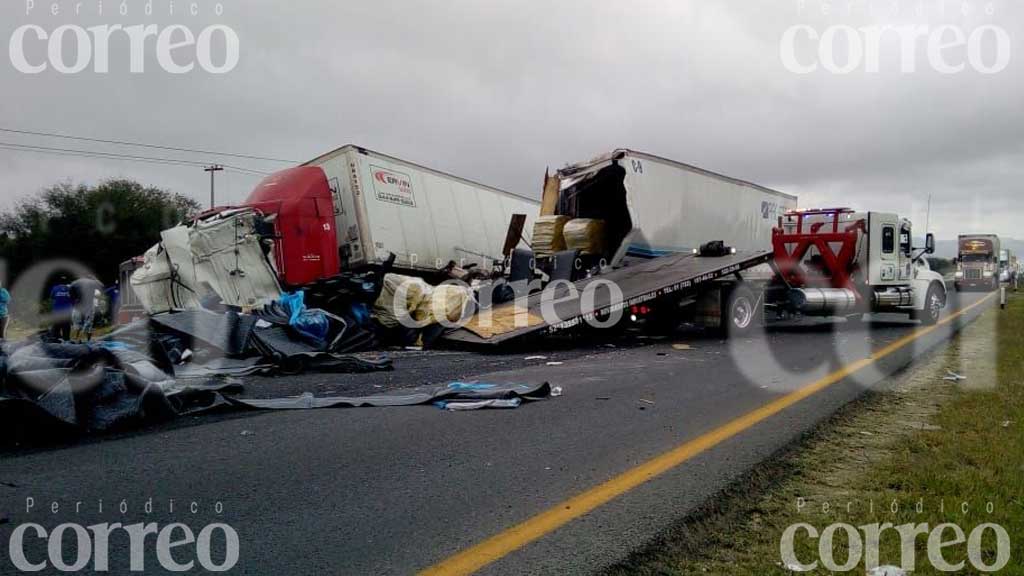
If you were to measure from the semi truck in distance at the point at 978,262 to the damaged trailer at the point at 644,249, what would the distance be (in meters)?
29.4

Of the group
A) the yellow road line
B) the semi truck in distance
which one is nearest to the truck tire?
the yellow road line

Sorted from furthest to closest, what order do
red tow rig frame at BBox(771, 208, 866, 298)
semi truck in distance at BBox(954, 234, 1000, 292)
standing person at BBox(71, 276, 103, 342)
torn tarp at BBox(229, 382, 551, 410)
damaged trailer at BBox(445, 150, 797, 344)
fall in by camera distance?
semi truck in distance at BBox(954, 234, 1000, 292) → standing person at BBox(71, 276, 103, 342) → red tow rig frame at BBox(771, 208, 866, 298) → damaged trailer at BBox(445, 150, 797, 344) → torn tarp at BBox(229, 382, 551, 410)

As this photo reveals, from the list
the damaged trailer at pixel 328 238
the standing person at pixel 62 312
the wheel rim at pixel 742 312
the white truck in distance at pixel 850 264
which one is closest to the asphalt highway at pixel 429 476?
the wheel rim at pixel 742 312

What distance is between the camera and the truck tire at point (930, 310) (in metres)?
14.8

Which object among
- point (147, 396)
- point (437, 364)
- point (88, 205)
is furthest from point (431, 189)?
point (88, 205)

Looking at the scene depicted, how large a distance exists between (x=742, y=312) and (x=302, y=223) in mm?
8488

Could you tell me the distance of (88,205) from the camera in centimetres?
3262

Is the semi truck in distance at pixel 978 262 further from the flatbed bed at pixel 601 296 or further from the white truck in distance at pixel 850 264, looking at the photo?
the flatbed bed at pixel 601 296

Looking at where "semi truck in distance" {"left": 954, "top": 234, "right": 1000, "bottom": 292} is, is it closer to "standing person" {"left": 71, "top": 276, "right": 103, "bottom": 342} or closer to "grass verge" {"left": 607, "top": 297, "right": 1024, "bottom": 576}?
"grass verge" {"left": 607, "top": 297, "right": 1024, "bottom": 576}

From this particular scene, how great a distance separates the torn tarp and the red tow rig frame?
9.01 metres

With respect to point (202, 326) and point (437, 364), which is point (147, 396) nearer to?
point (202, 326)

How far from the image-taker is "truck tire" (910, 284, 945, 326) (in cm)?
1477

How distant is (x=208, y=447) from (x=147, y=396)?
1.02 meters

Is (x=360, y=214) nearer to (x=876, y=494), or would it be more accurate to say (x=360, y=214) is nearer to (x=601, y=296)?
(x=601, y=296)
